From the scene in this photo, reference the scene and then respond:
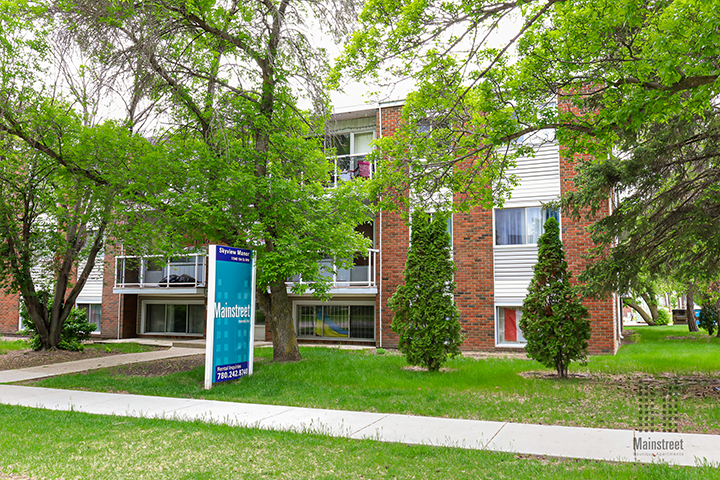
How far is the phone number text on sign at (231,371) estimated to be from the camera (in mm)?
10273

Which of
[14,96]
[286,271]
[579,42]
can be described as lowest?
[286,271]

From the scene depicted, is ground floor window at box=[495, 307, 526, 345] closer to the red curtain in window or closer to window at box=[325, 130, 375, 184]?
the red curtain in window

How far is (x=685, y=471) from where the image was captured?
486 cm

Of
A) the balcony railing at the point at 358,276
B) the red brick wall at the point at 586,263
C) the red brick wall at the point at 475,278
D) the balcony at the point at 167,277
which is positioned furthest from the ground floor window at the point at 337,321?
the red brick wall at the point at 586,263

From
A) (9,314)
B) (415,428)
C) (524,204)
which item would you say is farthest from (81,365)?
(9,314)

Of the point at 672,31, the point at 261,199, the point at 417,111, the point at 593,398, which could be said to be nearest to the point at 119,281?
the point at 261,199

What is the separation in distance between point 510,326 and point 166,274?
15076 millimetres

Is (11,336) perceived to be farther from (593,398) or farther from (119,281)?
(593,398)

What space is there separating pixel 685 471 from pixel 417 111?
23.0 feet

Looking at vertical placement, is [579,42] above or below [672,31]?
above

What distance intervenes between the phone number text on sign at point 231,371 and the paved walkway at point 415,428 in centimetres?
117

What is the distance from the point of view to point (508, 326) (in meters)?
17.3

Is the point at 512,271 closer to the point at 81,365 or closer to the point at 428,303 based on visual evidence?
the point at 428,303

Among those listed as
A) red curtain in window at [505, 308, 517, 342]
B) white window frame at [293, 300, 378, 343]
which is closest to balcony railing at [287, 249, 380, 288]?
white window frame at [293, 300, 378, 343]
